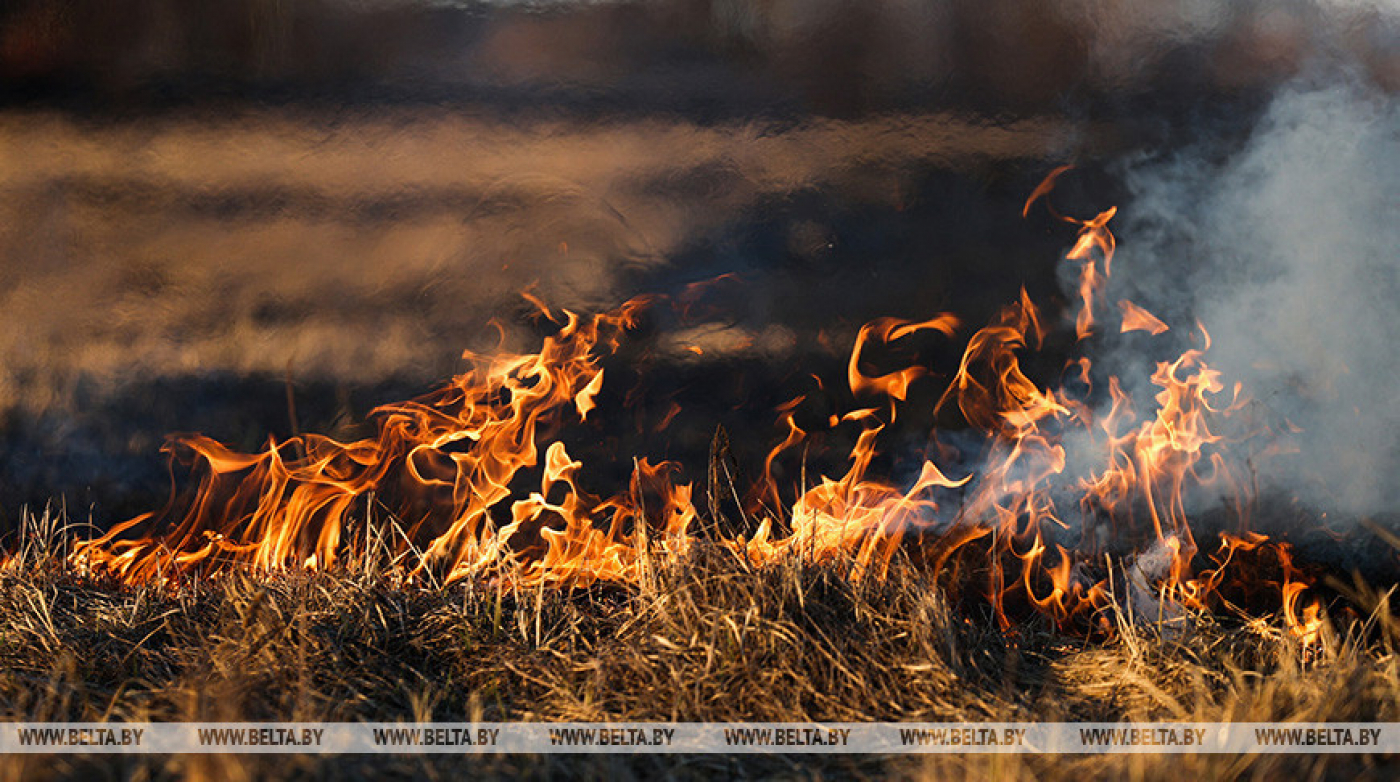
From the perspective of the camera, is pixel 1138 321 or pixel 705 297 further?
pixel 705 297

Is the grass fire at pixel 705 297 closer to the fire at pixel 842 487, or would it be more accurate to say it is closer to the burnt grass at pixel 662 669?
the fire at pixel 842 487

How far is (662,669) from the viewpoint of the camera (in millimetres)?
2670

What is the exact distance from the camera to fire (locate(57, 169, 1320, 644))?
141 inches

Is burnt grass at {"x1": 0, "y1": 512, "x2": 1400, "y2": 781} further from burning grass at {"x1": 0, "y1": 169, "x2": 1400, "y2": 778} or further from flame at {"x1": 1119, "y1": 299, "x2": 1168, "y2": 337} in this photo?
flame at {"x1": 1119, "y1": 299, "x2": 1168, "y2": 337}

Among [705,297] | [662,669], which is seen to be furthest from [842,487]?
[662,669]

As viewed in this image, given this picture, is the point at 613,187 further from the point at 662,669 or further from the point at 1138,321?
the point at 1138,321

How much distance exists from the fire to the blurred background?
0.11 metres

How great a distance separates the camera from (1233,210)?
3.70 m

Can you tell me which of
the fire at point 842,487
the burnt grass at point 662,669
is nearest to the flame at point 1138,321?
the fire at point 842,487

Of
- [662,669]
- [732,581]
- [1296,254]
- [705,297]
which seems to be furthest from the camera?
[705,297]

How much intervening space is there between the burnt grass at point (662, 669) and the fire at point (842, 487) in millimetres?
381

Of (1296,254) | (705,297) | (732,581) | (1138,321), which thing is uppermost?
(1296,254)

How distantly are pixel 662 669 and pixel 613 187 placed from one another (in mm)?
2036

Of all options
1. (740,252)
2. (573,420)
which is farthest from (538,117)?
(573,420)
